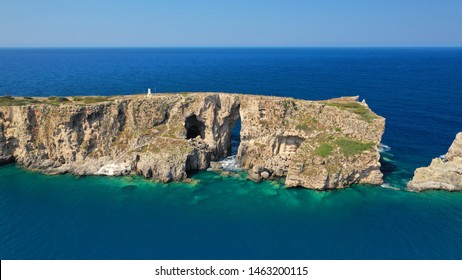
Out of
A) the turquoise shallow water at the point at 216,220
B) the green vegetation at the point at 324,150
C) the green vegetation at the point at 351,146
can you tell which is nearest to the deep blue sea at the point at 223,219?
the turquoise shallow water at the point at 216,220

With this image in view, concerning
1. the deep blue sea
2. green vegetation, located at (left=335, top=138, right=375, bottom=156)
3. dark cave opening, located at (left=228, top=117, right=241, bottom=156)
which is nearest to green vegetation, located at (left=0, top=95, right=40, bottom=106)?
the deep blue sea

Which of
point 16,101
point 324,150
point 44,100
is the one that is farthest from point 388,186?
point 16,101

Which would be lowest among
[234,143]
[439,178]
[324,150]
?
[234,143]

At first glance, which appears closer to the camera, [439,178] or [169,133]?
[439,178]

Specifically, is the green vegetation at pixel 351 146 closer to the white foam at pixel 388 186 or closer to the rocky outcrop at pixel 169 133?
the rocky outcrop at pixel 169 133

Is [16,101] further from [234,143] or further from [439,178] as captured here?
[439,178]

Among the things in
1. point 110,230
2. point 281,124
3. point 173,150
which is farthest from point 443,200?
point 110,230

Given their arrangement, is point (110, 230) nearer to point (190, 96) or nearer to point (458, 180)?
point (190, 96)
